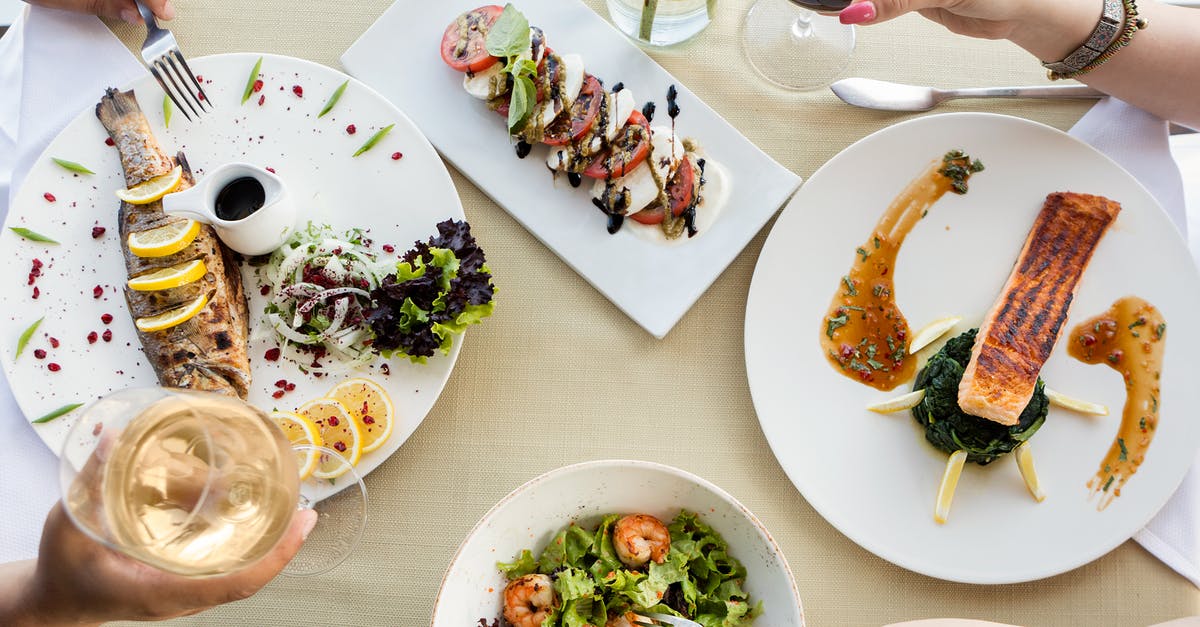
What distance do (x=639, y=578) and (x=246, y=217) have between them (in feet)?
4.39

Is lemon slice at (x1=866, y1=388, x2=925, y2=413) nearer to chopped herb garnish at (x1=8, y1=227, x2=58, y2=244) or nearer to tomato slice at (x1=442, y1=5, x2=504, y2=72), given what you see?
tomato slice at (x1=442, y1=5, x2=504, y2=72)

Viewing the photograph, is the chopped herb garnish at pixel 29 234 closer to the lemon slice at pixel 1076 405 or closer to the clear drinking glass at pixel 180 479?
the clear drinking glass at pixel 180 479

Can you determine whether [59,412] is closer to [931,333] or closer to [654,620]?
[654,620]

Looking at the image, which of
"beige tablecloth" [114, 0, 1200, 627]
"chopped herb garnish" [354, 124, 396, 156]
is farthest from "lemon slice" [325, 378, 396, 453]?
"chopped herb garnish" [354, 124, 396, 156]

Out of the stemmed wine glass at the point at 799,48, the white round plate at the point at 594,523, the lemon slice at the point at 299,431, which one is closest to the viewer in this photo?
the white round plate at the point at 594,523

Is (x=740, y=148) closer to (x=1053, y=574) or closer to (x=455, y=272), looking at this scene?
(x=455, y=272)

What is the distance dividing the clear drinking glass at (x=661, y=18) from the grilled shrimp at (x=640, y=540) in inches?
52.6

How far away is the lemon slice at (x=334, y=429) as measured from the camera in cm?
204

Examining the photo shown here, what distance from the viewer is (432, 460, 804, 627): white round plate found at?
182 centimetres

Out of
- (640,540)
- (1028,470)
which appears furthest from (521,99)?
(1028,470)

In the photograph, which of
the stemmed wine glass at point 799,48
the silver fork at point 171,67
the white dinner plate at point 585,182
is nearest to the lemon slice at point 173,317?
the silver fork at point 171,67

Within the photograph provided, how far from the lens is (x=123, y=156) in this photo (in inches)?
85.0

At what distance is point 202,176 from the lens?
2244 mm

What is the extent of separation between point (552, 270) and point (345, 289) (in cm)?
56
